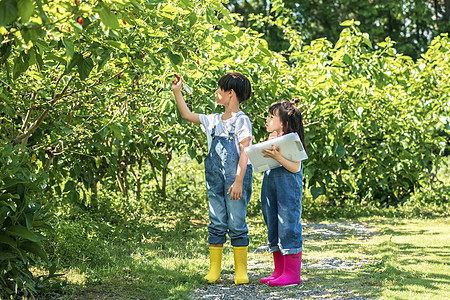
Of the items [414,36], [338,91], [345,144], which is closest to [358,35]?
[338,91]

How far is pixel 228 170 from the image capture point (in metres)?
3.69

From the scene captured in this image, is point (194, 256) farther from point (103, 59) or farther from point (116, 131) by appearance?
point (103, 59)

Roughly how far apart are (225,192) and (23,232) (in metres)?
1.37

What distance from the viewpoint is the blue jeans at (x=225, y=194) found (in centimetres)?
369

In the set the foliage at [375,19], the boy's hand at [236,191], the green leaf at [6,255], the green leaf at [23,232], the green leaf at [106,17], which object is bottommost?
the green leaf at [6,255]

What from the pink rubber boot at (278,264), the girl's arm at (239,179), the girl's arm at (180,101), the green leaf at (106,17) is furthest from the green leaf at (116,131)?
the green leaf at (106,17)

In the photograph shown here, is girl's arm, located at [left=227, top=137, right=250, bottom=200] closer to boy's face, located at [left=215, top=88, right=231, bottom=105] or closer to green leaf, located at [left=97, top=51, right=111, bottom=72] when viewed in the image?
boy's face, located at [left=215, top=88, right=231, bottom=105]

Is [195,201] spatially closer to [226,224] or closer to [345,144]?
[345,144]

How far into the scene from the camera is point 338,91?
574cm

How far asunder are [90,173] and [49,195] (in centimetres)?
50

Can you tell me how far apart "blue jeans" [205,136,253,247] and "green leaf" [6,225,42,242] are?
1243 millimetres

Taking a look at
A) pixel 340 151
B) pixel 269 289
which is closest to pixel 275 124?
pixel 269 289

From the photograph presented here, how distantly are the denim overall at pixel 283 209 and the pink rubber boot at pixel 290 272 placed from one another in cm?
6

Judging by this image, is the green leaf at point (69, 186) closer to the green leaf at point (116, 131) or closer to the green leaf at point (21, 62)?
the green leaf at point (116, 131)
